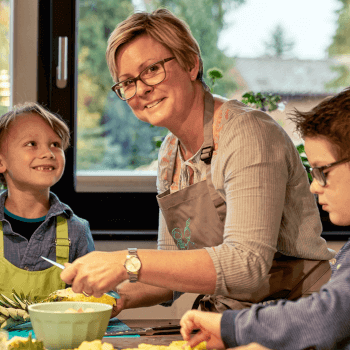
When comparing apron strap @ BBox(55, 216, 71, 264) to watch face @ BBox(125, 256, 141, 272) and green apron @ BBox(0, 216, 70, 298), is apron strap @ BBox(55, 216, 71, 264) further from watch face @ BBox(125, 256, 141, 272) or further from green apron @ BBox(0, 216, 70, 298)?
watch face @ BBox(125, 256, 141, 272)

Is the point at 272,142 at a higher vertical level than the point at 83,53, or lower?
lower

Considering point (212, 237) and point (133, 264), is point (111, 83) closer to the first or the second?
point (212, 237)

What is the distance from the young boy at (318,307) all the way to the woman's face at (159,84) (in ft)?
1.43

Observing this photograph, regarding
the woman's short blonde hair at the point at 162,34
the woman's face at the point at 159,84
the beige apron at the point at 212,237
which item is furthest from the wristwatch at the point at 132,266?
the woman's short blonde hair at the point at 162,34

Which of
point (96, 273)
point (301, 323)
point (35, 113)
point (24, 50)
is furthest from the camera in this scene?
point (24, 50)

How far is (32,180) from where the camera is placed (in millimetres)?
1665

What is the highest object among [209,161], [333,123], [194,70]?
[194,70]

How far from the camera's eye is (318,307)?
2.53 feet

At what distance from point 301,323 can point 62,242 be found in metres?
1.05

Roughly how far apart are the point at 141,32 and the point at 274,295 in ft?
2.55

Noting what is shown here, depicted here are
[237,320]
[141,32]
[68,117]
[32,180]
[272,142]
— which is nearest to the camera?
[237,320]

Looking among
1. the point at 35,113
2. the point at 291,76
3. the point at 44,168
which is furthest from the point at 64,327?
the point at 291,76

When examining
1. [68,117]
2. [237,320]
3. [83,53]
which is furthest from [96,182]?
[237,320]

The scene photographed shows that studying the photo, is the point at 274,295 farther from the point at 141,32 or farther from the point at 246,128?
the point at 141,32
